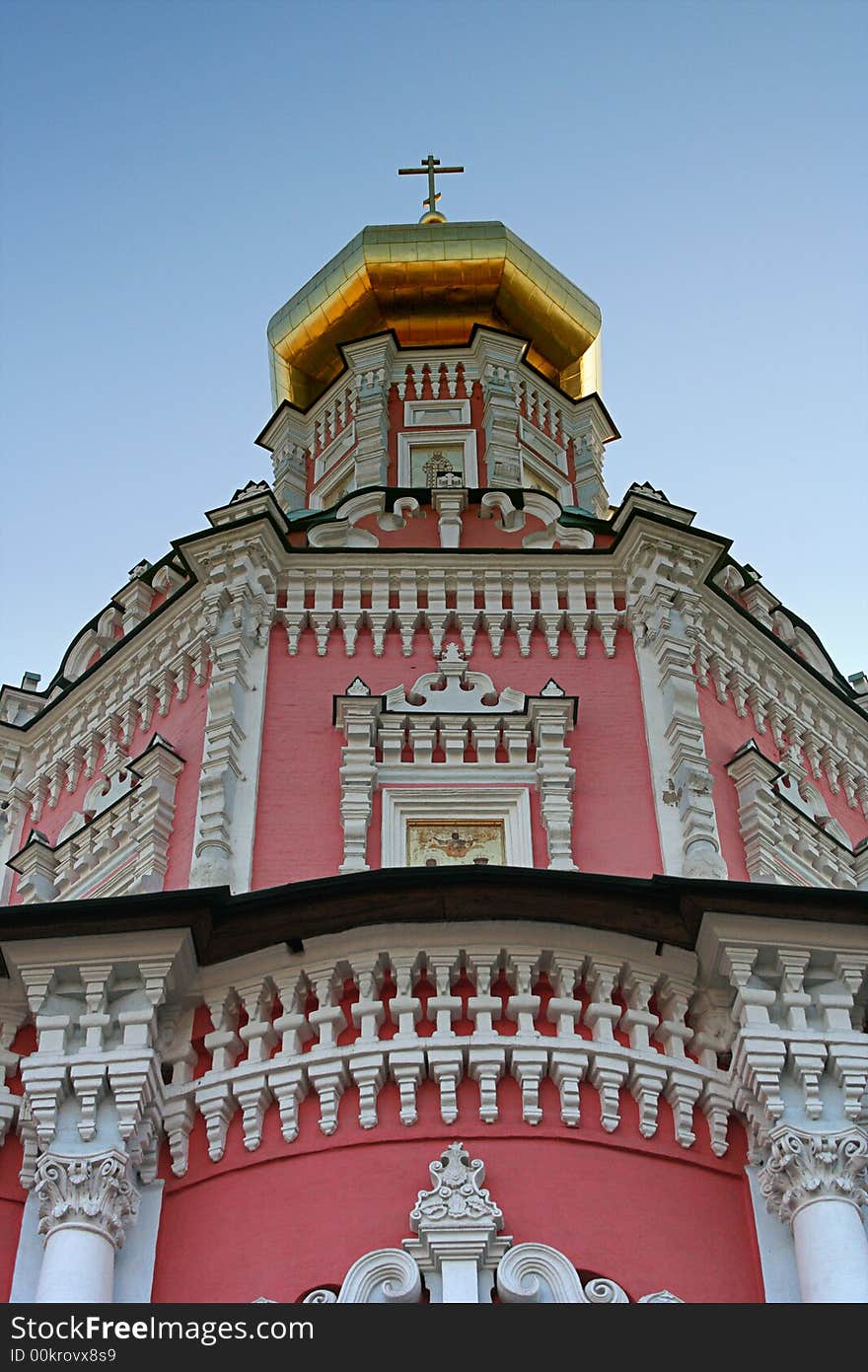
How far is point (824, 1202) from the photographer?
7.20m

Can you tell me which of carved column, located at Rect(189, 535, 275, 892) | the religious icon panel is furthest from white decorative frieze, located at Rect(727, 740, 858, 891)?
carved column, located at Rect(189, 535, 275, 892)

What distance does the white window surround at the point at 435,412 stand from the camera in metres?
14.0

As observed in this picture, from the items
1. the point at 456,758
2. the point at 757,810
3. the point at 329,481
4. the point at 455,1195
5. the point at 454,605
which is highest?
the point at 329,481

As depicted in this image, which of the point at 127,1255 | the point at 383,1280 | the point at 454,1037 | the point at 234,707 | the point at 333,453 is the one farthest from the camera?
the point at 333,453

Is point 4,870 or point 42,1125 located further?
point 4,870

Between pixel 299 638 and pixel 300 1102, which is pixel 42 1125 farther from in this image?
pixel 299 638

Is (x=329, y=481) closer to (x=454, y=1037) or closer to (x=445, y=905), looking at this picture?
(x=445, y=905)

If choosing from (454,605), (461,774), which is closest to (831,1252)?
(461,774)

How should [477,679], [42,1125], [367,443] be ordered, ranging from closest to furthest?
[42,1125] → [477,679] → [367,443]

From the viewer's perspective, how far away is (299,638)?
430 inches

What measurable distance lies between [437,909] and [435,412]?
267 inches

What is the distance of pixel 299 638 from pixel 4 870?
Answer: 2.21 metres
